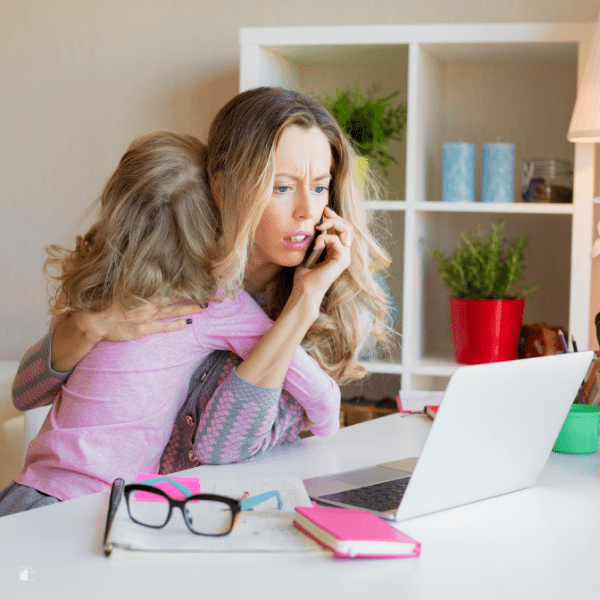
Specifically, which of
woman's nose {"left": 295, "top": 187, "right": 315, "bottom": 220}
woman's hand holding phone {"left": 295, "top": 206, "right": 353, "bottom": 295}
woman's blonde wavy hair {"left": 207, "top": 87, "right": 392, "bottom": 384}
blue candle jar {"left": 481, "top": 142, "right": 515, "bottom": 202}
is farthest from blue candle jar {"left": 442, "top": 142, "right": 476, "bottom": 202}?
woman's nose {"left": 295, "top": 187, "right": 315, "bottom": 220}

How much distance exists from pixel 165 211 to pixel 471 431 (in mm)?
660

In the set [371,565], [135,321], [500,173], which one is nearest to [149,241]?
[135,321]

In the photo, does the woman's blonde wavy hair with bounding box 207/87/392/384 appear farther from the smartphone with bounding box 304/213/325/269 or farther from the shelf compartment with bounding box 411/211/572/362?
the shelf compartment with bounding box 411/211/572/362

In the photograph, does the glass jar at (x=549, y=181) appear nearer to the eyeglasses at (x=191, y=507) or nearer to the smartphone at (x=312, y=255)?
the smartphone at (x=312, y=255)

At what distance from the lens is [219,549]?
77 centimetres

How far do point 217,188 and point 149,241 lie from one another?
16 cm

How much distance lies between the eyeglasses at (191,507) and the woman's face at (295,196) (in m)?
0.50

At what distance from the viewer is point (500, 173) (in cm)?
216

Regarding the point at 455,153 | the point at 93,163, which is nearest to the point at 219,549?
the point at 455,153

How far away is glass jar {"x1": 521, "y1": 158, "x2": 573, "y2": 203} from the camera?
2.15 metres

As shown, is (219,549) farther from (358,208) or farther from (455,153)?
(455,153)

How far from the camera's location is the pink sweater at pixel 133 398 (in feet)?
4.09

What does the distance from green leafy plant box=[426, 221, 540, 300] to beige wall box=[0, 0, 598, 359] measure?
Result: 2.71 ft

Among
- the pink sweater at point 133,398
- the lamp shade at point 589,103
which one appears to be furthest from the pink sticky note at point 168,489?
the lamp shade at point 589,103
